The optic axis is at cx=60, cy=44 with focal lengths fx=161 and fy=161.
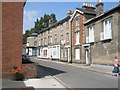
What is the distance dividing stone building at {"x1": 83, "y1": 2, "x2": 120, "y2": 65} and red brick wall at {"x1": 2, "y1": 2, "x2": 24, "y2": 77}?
10.4 metres

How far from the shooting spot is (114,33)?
56.0 feet

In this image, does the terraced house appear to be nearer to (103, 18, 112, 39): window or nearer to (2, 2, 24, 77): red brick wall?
(103, 18, 112, 39): window

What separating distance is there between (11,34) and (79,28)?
648 inches

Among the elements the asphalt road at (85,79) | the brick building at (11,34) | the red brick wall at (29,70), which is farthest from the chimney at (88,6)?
the red brick wall at (29,70)

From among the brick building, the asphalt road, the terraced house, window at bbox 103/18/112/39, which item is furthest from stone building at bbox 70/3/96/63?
the brick building

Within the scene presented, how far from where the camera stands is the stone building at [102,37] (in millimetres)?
17031

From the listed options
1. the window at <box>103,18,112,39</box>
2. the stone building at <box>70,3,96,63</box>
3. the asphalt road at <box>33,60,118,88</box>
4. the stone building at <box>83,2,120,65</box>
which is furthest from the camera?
the stone building at <box>70,3,96,63</box>

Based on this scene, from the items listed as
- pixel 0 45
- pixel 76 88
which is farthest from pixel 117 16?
pixel 0 45

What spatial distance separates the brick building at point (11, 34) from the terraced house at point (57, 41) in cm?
1926

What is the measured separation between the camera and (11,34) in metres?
10.7

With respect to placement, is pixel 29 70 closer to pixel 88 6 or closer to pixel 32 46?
pixel 88 6

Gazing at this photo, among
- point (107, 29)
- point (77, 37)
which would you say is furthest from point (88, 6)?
point (107, 29)

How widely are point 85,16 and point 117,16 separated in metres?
8.14

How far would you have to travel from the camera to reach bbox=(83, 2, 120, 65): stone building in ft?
55.9
